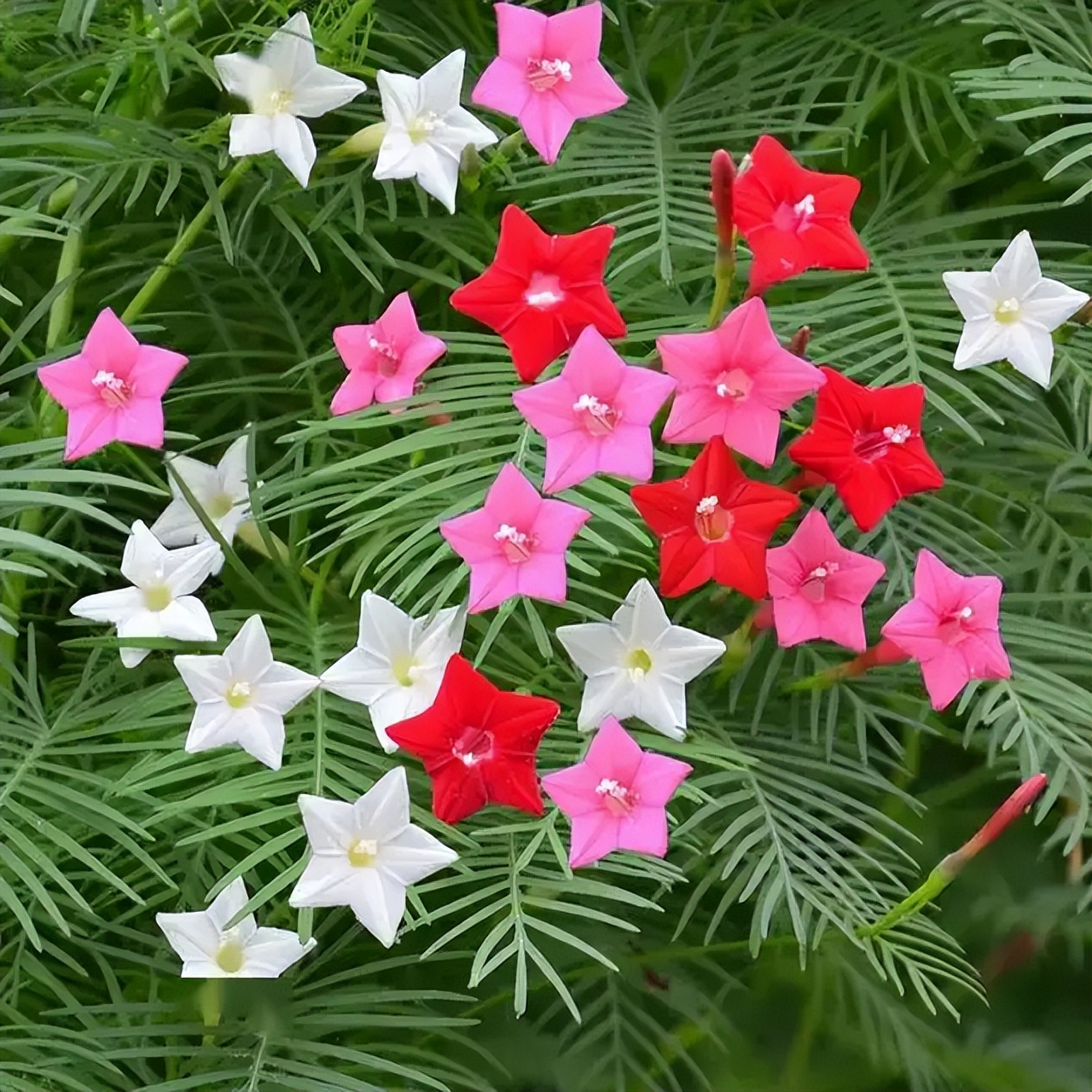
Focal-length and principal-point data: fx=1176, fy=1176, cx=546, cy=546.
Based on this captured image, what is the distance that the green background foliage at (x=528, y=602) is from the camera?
475 mm

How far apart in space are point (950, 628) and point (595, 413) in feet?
0.54

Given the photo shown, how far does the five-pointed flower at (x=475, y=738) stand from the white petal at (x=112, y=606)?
0.45 feet

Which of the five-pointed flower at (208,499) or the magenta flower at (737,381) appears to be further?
the five-pointed flower at (208,499)

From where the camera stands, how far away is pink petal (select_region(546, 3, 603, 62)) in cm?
48

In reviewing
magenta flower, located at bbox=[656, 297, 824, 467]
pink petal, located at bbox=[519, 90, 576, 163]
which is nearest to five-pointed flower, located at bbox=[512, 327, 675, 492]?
magenta flower, located at bbox=[656, 297, 824, 467]

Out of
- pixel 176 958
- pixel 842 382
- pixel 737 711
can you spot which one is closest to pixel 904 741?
Answer: pixel 737 711

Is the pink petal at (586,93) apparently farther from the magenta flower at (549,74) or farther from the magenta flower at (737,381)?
the magenta flower at (737,381)

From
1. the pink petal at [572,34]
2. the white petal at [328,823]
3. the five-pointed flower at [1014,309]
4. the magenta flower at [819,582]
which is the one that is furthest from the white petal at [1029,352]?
the white petal at [328,823]

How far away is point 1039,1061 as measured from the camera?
1.88ft

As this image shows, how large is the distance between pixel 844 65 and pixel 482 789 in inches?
18.1

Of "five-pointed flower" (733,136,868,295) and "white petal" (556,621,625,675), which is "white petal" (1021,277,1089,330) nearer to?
"five-pointed flower" (733,136,868,295)

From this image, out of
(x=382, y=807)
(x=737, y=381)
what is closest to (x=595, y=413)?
(x=737, y=381)

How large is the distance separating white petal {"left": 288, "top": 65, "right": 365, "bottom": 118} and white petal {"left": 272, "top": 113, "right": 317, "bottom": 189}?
0.01 meters

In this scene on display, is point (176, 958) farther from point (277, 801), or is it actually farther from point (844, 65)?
point (844, 65)
